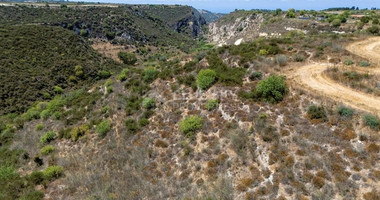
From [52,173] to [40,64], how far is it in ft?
156

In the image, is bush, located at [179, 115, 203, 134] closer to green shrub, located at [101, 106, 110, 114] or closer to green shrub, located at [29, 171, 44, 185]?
green shrub, located at [101, 106, 110, 114]

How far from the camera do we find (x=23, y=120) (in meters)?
35.5

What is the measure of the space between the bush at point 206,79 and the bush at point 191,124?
398cm

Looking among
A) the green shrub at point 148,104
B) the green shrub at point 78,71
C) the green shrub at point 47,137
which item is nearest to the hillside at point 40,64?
the green shrub at point 78,71

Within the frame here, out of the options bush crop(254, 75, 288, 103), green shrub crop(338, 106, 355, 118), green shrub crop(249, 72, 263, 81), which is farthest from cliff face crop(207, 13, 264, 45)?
green shrub crop(338, 106, 355, 118)

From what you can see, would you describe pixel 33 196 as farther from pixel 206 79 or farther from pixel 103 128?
pixel 206 79

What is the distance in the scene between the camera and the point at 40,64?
190 feet

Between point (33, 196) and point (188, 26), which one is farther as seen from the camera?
point (188, 26)

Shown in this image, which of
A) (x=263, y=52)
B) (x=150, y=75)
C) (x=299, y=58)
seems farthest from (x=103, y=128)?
(x=299, y=58)

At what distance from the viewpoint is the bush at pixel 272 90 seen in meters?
19.4

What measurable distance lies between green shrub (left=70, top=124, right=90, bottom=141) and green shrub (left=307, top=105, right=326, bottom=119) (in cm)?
2318

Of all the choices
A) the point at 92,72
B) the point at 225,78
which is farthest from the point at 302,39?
the point at 92,72

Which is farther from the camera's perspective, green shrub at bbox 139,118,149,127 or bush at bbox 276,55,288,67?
bush at bbox 276,55,288,67

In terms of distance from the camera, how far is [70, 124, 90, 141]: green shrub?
85.7 ft
